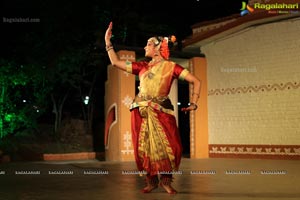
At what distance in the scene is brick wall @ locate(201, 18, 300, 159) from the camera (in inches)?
441

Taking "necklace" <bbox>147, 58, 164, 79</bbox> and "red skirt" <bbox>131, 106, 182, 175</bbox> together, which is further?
"necklace" <bbox>147, 58, 164, 79</bbox>

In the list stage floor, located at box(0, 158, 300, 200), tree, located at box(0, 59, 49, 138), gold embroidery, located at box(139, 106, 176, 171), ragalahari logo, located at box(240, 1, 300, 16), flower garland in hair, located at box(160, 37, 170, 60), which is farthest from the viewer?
tree, located at box(0, 59, 49, 138)

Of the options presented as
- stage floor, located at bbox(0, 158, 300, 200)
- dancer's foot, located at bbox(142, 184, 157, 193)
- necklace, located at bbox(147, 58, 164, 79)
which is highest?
necklace, located at bbox(147, 58, 164, 79)

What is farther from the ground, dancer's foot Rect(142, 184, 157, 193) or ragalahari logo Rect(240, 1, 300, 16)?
ragalahari logo Rect(240, 1, 300, 16)

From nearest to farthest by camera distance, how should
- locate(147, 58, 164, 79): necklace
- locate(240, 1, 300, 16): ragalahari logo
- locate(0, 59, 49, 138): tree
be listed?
locate(147, 58, 164, 79): necklace, locate(240, 1, 300, 16): ragalahari logo, locate(0, 59, 49, 138): tree

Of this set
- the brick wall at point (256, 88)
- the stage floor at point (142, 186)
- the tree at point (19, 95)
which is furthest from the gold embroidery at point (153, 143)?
the tree at point (19, 95)

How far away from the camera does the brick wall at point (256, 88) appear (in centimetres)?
1121

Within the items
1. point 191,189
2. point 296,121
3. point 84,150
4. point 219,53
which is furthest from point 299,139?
point 84,150

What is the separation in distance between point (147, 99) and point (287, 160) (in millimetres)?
6794

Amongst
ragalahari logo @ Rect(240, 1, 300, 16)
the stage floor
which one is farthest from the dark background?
the stage floor

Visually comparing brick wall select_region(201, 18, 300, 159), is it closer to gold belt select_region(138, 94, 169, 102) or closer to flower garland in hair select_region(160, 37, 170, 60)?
flower garland in hair select_region(160, 37, 170, 60)

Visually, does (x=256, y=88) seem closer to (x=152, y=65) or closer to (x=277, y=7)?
(x=277, y=7)

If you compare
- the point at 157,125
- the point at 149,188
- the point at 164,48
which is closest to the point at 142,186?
the point at 149,188

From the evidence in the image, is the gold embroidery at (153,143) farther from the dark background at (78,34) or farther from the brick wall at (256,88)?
the dark background at (78,34)
